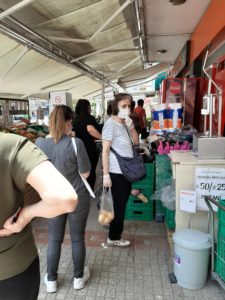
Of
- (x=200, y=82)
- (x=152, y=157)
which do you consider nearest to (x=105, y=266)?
(x=152, y=157)

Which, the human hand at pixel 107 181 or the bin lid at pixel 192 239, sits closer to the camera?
the bin lid at pixel 192 239

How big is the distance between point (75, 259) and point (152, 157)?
6.49 ft

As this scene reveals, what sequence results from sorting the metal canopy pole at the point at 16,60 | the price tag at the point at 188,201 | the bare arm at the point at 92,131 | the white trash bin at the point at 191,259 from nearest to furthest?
the white trash bin at the point at 191,259 → the price tag at the point at 188,201 → the bare arm at the point at 92,131 → the metal canopy pole at the point at 16,60

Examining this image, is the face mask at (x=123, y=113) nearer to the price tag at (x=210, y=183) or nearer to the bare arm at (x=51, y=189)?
the price tag at (x=210, y=183)

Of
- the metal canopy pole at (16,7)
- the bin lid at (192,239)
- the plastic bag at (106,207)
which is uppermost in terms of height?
the metal canopy pole at (16,7)

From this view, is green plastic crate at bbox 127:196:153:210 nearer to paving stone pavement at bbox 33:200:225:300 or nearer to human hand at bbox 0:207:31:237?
paving stone pavement at bbox 33:200:225:300

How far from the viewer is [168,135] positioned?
158 inches

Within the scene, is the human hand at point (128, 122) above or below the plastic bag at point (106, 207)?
above

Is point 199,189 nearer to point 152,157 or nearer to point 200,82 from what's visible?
point 152,157

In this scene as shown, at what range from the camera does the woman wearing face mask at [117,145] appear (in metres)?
3.07

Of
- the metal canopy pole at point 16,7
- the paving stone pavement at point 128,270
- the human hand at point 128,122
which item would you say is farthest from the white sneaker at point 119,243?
the metal canopy pole at point 16,7

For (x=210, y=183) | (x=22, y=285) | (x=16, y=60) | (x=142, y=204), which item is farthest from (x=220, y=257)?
(x=16, y=60)

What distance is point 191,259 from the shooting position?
8.32 feet

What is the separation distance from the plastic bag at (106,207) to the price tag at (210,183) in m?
0.84
